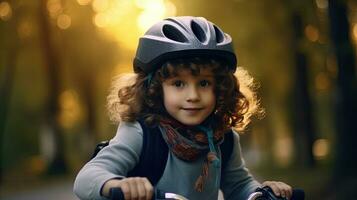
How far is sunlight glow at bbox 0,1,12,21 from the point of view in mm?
20434

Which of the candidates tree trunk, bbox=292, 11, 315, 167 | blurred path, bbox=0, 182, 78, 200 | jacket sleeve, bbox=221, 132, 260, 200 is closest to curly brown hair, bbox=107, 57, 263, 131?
jacket sleeve, bbox=221, 132, 260, 200

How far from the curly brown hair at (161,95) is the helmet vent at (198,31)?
Result: 93 millimetres

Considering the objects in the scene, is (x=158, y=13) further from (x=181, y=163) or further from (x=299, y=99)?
(x=181, y=163)

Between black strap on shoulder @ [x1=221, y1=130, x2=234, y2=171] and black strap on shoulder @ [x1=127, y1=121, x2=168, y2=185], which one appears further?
black strap on shoulder @ [x1=221, y1=130, x2=234, y2=171]

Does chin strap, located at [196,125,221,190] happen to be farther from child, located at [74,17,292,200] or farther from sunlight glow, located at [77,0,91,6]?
sunlight glow, located at [77,0,91,6]

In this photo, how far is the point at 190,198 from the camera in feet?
10.7

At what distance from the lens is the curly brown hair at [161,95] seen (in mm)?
3256

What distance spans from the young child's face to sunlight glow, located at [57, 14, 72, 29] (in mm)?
22337

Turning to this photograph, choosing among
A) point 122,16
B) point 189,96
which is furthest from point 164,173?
point 122,16

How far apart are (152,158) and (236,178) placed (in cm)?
58

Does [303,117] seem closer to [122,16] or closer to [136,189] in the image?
[122,16]

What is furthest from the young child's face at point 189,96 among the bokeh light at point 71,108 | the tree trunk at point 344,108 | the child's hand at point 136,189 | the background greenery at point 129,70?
the bokeh light at point 71,108

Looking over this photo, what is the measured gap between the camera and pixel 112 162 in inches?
119

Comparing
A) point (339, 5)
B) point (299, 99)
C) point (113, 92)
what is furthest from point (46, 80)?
point (113, 92)
